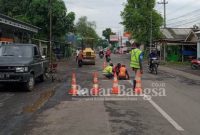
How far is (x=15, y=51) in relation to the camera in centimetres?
1822

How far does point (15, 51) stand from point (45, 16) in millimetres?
34294

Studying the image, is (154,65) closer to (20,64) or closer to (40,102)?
(20,64)

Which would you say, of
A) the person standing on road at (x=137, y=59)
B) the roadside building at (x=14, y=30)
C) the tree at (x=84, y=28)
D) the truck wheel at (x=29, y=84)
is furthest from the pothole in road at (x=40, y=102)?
the tree at (x=84, y=28)

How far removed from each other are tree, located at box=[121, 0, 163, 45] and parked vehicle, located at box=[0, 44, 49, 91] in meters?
55.9

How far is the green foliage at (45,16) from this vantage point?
169 ft

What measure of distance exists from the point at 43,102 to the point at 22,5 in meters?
43.7

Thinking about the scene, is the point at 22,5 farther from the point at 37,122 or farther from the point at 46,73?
the point at 37,122

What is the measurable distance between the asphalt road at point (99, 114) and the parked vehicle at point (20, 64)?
24.4 inches

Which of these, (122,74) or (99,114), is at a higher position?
(122,74)

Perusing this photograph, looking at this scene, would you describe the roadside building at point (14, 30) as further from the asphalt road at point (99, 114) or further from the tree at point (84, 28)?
the tree at point (84, 28)

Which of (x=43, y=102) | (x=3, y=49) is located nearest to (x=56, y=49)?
(x=3, y=49)

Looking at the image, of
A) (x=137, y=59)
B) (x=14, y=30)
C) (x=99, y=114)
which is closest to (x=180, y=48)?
(x=14, y=30)

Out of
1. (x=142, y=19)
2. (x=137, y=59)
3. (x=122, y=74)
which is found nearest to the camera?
(x=137, y=59)

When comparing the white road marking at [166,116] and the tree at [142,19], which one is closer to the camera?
the white road marking at [166,116]
